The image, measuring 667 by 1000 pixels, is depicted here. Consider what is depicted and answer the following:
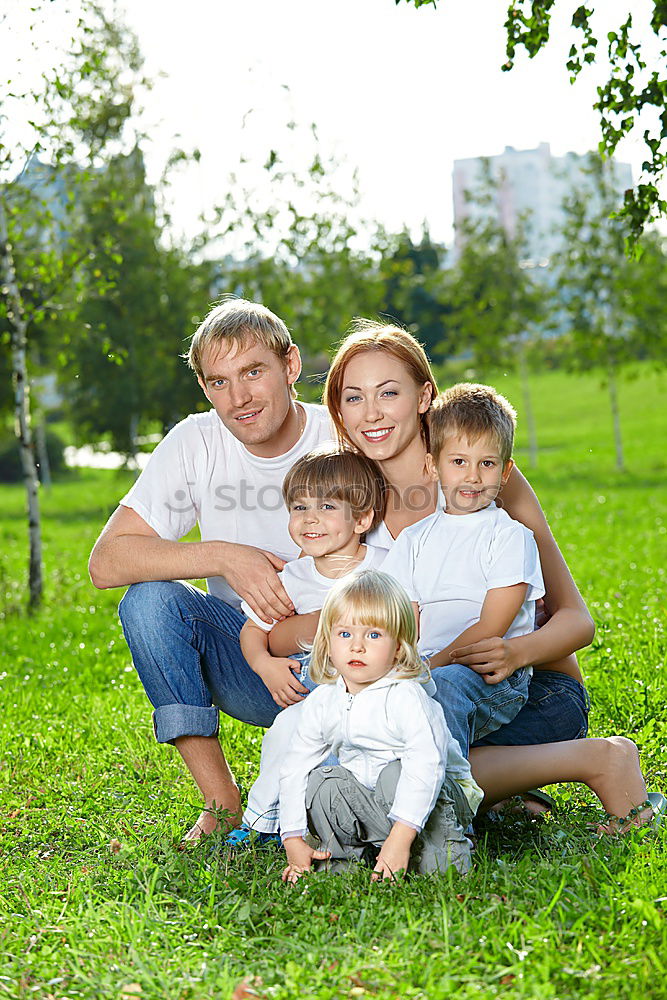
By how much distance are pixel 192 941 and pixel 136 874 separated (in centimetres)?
45

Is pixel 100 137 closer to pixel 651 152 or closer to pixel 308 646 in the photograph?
pixel 651 152

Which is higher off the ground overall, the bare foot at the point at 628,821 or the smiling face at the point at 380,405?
the smiling face at the point at 380,405

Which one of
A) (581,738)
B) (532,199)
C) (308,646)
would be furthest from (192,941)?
(532,199)

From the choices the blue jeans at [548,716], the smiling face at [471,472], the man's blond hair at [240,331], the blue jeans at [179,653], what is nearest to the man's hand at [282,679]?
the blue jeans at [179,653]

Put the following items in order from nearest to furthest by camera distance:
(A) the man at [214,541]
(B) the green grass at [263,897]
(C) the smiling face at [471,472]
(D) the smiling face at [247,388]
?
(B) the green grass at [263,897], (C) the smiling face at [471,472], (A) the man at [214,541], (D) the smiling face at [247,388]

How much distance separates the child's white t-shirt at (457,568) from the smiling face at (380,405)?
13.8 inches

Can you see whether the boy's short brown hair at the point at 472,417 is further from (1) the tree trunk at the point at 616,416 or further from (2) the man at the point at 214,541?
(1) the tree trunk at the point at 616,416

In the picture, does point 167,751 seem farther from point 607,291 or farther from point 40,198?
point 607,291

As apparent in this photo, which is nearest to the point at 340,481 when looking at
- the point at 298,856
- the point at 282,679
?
the point at 282,679

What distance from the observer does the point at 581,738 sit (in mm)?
3504

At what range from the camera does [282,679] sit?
335 cm

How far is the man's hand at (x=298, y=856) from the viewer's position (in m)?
2.94

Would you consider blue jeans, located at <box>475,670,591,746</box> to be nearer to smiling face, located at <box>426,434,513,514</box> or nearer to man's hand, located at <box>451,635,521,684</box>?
man's hand, located at <box>451,635,521,684</box>

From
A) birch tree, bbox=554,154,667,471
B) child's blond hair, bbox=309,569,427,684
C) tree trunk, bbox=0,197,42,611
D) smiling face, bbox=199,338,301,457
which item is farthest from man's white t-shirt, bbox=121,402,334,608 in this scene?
birch tree, bbox=554,154,667,471
